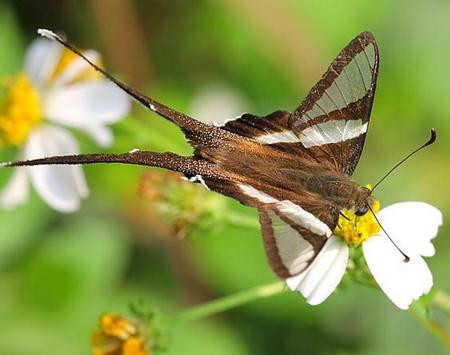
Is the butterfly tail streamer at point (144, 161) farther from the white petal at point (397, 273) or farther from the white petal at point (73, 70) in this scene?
the white petal at point (73, 70)

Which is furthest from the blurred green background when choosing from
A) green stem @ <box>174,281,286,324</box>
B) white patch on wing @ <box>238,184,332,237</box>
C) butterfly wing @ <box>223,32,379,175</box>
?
white patch on wing @ <box>238,184,332,237</box>

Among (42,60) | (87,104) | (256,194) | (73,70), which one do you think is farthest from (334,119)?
(42,60)

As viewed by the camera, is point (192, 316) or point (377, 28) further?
point (377, 28)

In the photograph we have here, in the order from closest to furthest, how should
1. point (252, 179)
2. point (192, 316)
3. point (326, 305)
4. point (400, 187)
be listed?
1. point (252, 179)
2. point (192, 316)
3. point (326, 305)
4. point (400, 187)

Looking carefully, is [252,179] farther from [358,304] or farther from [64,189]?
[358,304]

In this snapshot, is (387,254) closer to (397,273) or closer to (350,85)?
(397,273)

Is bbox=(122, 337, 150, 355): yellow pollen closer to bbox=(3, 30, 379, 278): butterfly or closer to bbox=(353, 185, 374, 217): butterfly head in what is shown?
bbox=(3, 30, 379, 278): butterfly

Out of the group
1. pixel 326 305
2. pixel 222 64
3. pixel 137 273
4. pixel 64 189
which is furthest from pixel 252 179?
pixel 222 64
